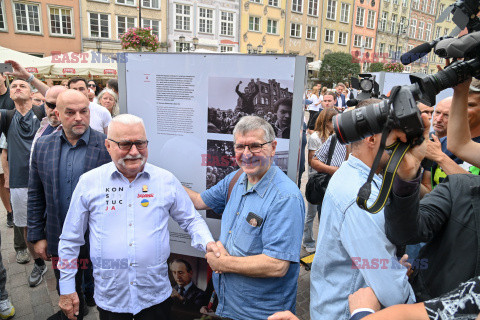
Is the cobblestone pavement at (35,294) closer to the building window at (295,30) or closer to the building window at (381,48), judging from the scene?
the building window at (295,30)

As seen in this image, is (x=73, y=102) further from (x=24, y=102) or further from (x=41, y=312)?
(x=41, y=312)

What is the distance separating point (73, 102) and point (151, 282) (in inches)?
63.8

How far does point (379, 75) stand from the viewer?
271 inches

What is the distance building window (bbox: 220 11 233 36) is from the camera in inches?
1156

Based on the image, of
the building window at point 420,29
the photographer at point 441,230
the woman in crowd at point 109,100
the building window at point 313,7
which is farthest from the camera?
the building window at point 420,29

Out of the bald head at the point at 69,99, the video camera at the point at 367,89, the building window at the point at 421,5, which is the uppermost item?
the building window at the point at 421,5

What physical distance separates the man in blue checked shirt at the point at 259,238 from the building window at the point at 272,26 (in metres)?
32.8

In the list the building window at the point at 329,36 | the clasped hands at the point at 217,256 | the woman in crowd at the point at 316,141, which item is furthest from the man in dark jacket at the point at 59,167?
the building window at the point at 329,36

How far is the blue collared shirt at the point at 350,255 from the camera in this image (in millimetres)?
1318

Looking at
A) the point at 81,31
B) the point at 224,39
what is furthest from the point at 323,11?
the point at 81,31

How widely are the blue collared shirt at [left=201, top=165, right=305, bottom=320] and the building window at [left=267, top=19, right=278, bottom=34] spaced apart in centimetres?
3299

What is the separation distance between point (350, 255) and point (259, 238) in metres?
0.68

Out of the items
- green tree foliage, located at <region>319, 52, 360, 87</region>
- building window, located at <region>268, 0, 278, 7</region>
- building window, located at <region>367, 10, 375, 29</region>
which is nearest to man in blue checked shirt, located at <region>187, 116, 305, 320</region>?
building window, located at <region>268, 0, 278, 7</region>

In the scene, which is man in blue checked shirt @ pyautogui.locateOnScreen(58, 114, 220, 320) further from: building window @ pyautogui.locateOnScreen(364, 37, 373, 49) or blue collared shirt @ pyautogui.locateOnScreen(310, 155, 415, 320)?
building window @ pyautogui.locateOnScreen(364, 37, 373, 49)
